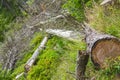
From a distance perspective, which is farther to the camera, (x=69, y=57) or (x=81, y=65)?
(x=69, y=57)

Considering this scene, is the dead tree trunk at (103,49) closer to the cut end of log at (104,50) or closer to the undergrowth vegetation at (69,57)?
the cut end of log at (104,50)

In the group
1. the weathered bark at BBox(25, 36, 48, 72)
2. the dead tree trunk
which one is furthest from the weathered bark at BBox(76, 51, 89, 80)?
the weathered bark at BBox(25, 36, 48, 72)

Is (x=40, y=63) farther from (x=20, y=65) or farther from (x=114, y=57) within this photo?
(x=114, y=57)

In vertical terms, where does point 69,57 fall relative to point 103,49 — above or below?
below

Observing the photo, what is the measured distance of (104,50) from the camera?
5652 millimetres

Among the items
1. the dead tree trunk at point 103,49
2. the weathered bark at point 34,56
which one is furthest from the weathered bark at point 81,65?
the weathered bark at point 34,56

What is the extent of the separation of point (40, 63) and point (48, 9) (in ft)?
13.8

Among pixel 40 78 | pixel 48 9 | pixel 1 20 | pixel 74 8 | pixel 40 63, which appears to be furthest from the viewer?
pixel 1 20

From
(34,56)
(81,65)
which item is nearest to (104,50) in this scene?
(81,65)

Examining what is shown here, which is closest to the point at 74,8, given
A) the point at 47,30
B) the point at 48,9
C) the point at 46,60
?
the point at 47,30

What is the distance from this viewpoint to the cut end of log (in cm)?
557

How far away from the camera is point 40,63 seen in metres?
8.23

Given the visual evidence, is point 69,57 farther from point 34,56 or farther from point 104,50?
point 104,50

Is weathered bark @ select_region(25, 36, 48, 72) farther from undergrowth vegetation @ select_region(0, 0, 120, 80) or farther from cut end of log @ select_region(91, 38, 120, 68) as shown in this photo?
cut end of log @ select_region(91, 38, 120, 68)
